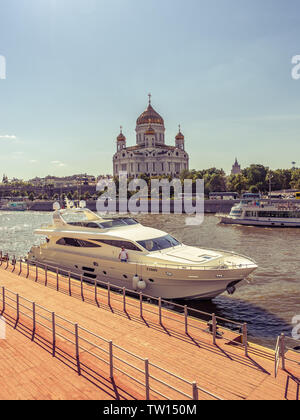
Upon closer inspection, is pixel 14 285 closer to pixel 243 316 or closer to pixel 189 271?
pixel 189 271

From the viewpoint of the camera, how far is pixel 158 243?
21078 mm

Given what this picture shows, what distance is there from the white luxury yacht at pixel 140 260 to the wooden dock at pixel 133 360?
3.75 m

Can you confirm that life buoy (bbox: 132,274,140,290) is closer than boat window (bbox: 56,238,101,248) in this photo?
Yes

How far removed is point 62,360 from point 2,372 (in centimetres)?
154

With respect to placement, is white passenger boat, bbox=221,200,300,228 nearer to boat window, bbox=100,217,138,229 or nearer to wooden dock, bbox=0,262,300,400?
boat window, bbox=100,217,138,229

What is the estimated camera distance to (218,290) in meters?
18.2

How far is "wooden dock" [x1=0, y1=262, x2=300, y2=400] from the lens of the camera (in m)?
8.07

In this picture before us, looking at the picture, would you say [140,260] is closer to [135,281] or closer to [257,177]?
[135,281]

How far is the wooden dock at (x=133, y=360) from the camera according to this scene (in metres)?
8.07

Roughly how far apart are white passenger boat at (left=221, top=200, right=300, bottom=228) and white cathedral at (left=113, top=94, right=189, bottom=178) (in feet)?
350

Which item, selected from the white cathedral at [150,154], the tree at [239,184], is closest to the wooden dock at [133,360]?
the tree at [239,184]

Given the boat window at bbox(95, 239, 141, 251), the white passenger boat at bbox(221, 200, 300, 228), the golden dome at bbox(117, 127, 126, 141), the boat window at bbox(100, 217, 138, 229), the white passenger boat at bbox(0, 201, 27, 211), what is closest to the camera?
the boat window at bbox(95, 239, 141, 251)

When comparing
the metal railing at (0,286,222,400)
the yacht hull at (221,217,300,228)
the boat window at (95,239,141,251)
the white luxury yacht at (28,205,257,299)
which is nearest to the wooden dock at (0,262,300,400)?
the metal railing at (0,286,222,400)
